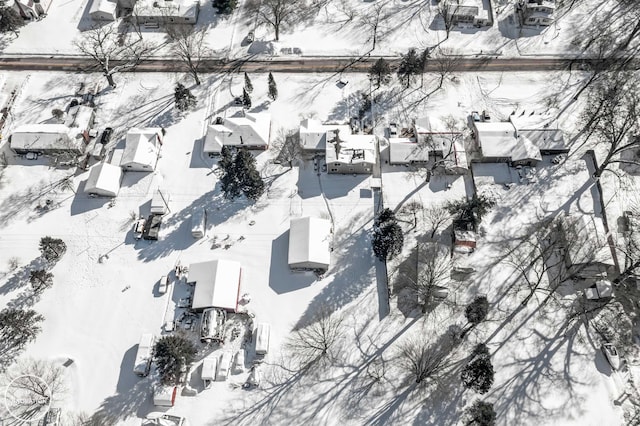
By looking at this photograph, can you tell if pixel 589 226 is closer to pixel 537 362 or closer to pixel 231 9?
pixel 537 362

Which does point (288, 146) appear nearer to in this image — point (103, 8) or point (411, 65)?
point (411, 65)

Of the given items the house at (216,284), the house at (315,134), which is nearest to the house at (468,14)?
the house at (315,134)

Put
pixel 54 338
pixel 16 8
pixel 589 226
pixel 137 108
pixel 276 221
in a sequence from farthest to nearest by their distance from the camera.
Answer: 1. pixel 16 8
2. pixel 137 108
3. pixel 276 221
4. pixel 589 226
5. pixel 54 338

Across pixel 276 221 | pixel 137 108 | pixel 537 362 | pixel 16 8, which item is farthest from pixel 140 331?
pixel 16 8

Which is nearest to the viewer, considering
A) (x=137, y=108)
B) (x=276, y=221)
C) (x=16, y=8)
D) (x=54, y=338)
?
(x=54, y=338)

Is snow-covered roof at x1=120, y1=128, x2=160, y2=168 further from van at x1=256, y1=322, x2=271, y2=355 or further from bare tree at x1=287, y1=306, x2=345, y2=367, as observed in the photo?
bare tree at x1=287, y1=306, x2=345, y2=367

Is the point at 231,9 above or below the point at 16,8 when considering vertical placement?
below
